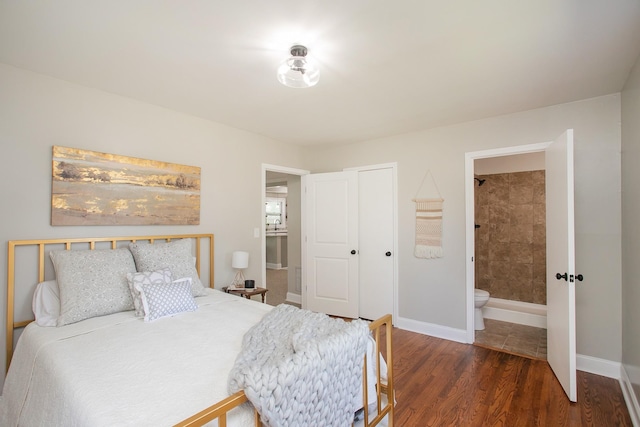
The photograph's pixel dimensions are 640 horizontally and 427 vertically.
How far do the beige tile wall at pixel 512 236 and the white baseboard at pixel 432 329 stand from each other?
167cm

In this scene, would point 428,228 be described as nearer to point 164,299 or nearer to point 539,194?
point 539,194

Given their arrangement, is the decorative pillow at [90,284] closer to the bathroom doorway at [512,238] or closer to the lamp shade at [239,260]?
the lamp shade at [239,260]

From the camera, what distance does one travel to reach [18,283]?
2.15 meters

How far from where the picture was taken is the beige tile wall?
14.4 ft

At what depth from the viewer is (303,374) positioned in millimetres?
1124

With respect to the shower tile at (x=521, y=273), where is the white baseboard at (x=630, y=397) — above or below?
below

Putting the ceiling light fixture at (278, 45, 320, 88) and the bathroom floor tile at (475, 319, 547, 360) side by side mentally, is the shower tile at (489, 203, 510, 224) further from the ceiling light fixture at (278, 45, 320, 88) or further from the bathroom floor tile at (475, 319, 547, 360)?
the ceiling light fixture at (278, 45, 320, 88)

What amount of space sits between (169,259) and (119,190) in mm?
736

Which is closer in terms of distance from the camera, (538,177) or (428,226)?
(428,226)

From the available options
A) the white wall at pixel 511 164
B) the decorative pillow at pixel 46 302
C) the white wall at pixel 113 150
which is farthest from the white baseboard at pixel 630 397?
the decorative pillow at pixel 46 302

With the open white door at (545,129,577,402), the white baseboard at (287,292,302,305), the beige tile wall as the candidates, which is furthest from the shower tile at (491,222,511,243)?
the white baseboard at (287,292,302,305)

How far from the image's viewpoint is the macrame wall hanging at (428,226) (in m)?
3.52

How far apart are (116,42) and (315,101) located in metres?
1.51

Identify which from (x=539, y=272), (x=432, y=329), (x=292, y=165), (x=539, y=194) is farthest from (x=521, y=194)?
(x=292, y=165)
